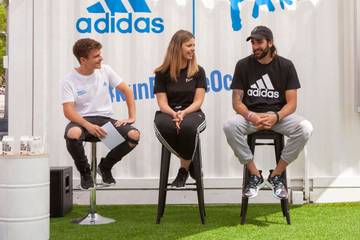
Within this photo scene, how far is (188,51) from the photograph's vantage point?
3.95 meters

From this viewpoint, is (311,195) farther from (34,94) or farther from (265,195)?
(34,94)

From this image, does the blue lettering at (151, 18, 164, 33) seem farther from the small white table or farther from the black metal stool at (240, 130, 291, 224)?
the small white table

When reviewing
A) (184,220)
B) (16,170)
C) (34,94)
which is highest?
(34,94)

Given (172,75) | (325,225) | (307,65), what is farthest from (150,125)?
(325,225)

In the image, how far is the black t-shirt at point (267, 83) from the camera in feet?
12.8

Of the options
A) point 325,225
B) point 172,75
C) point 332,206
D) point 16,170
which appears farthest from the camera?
point 332,206

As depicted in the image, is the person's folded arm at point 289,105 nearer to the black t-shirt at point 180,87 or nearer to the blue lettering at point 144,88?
the black t-shirt at point 180,87

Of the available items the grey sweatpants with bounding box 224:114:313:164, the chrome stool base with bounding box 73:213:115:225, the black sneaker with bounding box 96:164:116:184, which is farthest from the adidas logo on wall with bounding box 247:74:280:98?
the chrome stool base with bounding box 73:213:115:225

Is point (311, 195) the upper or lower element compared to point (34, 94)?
lower

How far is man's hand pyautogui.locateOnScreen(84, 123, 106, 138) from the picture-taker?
12.2 ft

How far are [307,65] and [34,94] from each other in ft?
7.77

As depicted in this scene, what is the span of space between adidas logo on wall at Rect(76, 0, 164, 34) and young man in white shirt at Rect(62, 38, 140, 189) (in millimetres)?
890

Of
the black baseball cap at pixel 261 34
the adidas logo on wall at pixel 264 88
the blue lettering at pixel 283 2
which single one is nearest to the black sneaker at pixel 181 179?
the adidas logo on wall at pixel 264 88

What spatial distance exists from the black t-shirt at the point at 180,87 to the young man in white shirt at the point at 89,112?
0.95 feet
